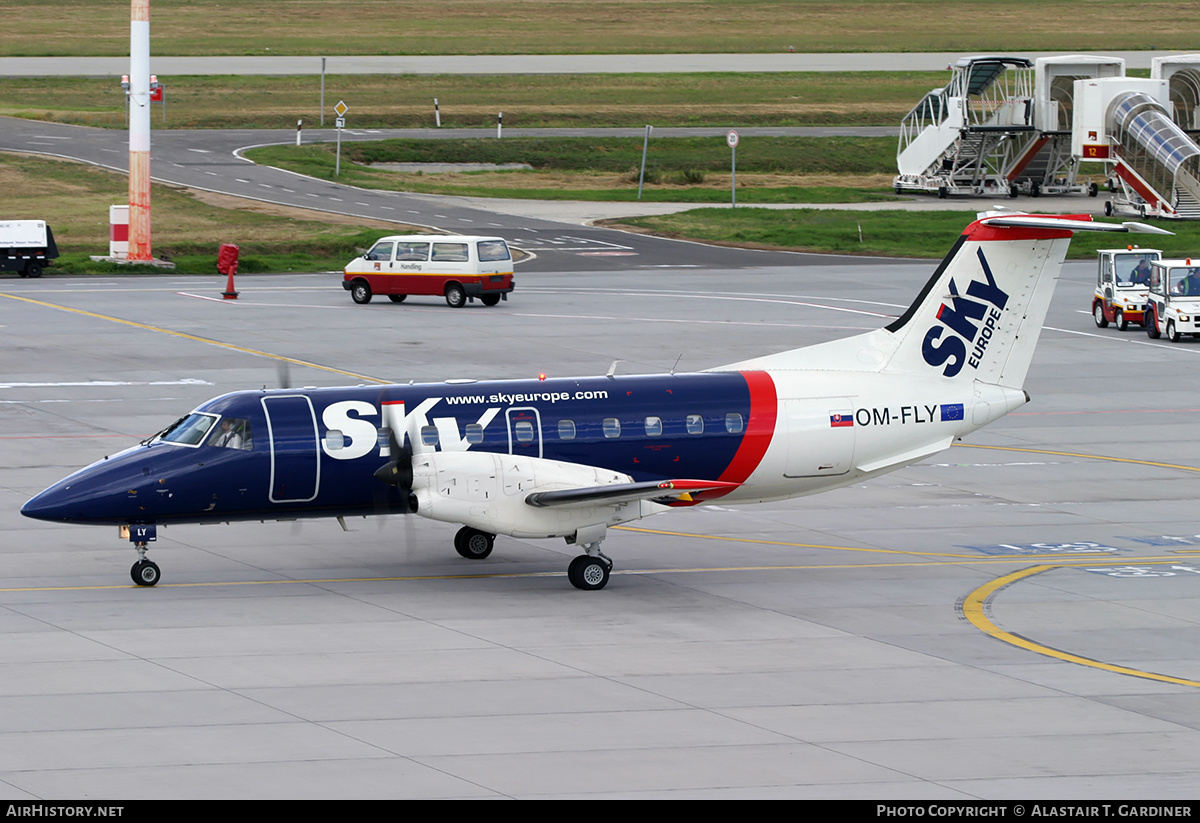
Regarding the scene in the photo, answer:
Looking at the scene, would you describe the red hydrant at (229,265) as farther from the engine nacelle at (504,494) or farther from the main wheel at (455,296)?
the engine nacelle at (504,494)

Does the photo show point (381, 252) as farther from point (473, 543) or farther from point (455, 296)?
point (473, 543)

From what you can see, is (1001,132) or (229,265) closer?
(229,265)

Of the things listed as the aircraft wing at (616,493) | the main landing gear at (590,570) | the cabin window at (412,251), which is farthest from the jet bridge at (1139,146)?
the main landing gear at (590,570)

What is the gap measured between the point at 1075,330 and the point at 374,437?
36.9 m

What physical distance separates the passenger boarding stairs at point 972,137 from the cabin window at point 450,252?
46.1 meters

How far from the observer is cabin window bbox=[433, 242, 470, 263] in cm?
5805

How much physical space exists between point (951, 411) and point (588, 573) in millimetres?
7415

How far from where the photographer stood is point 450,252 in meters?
58.2

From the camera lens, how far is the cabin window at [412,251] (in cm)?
5847

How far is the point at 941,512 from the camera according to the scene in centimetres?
3122

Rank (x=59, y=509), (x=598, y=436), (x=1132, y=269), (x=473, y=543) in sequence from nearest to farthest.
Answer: (x=59, y=509) < (x=598, y=436) < (x=473, y=543) < (x=1132, y=269)

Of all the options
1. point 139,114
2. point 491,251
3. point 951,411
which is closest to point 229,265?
point 139,114

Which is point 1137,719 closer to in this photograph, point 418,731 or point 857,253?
point 418,731

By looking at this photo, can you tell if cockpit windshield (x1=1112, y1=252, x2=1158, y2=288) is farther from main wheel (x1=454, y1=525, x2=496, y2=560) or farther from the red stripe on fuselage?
main wheel (x1=454, y1=525, x2=496, y2=560)
